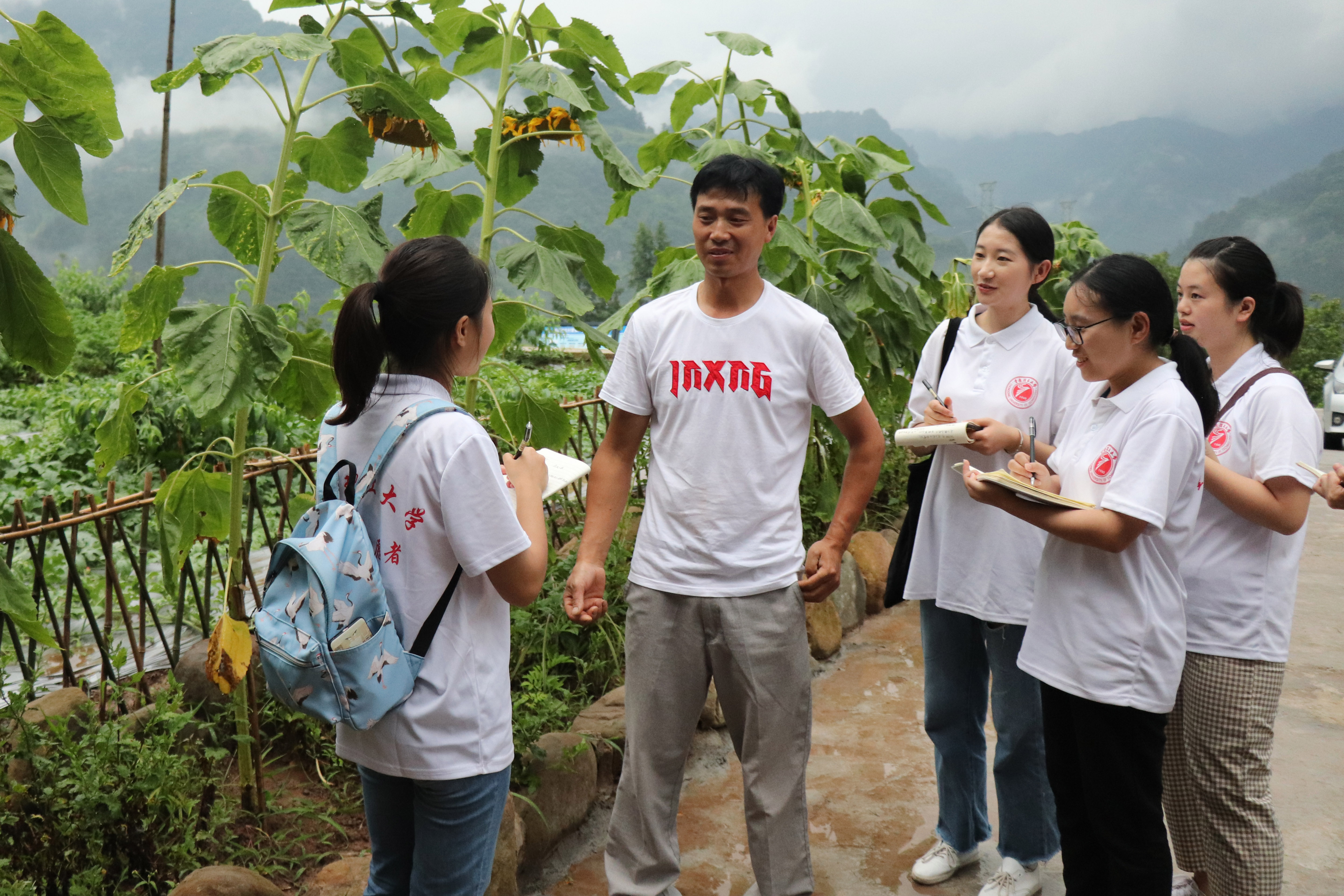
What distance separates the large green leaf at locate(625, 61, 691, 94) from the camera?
3484mm

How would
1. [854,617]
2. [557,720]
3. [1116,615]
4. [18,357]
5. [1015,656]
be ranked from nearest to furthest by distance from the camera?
[18,357] → [1116,615] → [1015,656] → [557,720] → [854,617]

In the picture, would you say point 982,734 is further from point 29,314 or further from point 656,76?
point 656,76

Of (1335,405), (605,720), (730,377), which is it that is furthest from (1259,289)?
(1335,405)

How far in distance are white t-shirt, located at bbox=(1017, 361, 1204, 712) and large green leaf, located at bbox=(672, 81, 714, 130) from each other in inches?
97.6

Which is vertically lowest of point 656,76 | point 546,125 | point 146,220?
point 146,220

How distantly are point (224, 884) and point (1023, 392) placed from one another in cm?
175

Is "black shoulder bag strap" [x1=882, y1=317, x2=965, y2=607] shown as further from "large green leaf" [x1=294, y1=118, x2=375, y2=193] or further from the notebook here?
"large green leaf" [x1=294, y1=118, x2=375, y2=193]

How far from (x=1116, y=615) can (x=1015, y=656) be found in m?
0.45

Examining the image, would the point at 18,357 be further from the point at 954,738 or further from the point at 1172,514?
the point at 954,738

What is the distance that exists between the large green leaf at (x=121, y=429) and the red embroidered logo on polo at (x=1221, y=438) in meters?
2.08

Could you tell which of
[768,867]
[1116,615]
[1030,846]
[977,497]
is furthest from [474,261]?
[1030,846]

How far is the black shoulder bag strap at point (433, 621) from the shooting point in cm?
128

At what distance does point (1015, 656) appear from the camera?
207cm

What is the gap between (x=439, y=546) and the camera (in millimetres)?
1286
